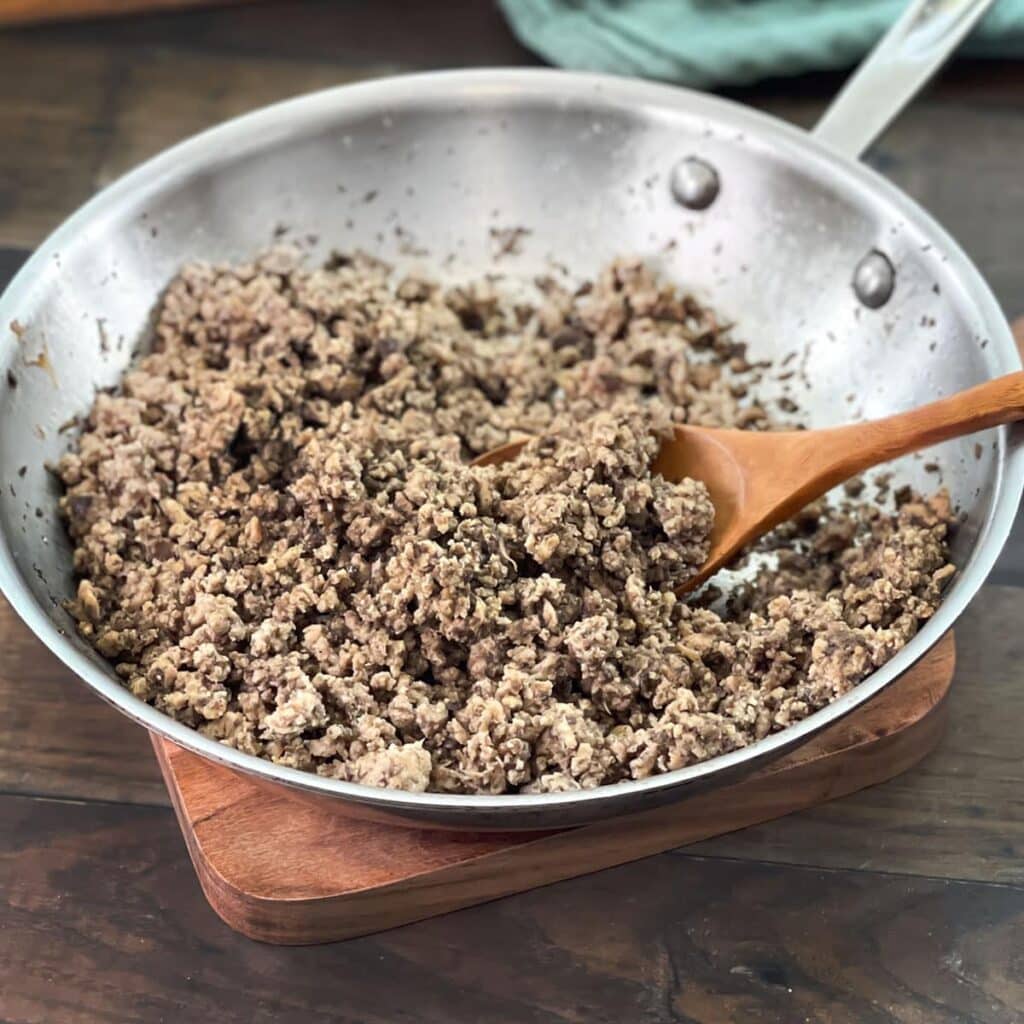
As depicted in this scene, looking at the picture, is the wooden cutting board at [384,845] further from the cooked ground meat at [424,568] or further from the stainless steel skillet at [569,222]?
the stainless steel skillet at [569,222]

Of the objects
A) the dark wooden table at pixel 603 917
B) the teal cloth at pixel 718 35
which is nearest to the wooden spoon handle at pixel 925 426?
the dark wooden table at pixel 603 917

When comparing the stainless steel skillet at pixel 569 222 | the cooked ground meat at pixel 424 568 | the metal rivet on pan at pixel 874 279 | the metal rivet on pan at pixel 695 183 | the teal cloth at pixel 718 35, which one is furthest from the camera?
the teal cloth at pixel 718 35

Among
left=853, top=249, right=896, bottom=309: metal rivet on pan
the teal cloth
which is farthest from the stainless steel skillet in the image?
the teal cloth

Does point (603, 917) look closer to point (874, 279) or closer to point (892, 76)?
point (874, 279)

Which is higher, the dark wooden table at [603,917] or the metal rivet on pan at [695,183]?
the metal rivet on pan at [695,183]

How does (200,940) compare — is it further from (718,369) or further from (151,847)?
(718,369)

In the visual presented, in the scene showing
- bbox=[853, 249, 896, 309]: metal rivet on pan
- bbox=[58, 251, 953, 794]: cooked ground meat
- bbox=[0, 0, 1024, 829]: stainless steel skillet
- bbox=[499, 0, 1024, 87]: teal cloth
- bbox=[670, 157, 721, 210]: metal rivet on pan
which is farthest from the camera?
bbox=[499, 0, 1024, 87]: teal cloth

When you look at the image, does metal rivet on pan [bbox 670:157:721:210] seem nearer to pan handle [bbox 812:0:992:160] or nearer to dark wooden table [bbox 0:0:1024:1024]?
pan handle [bbox 812:0:992:160]

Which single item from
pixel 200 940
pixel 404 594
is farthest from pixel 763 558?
pixel 200 940
